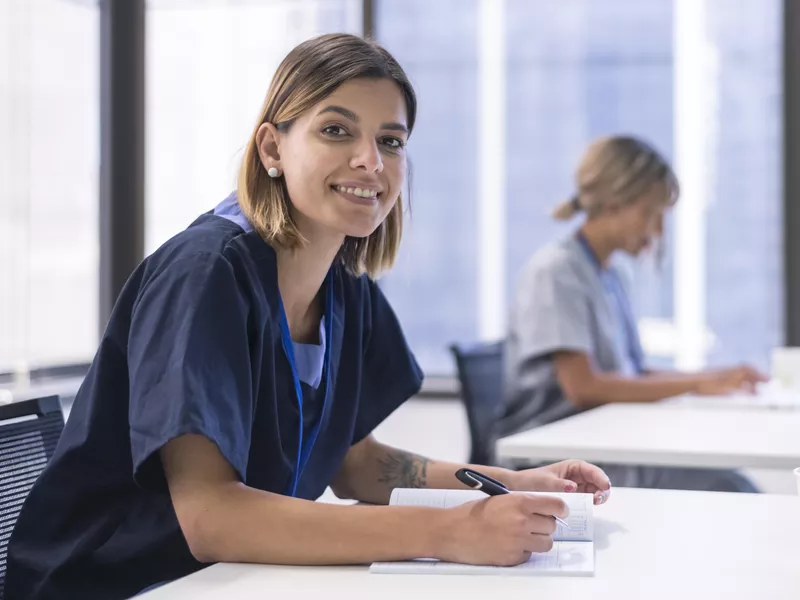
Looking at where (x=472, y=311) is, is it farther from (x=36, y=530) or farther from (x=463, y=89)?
(x=36, y=530)

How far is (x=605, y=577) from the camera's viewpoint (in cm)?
96

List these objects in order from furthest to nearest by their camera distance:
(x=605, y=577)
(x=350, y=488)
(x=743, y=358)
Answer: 1. (x=743, y=358)
2. (x=350, y=488)
3. (x=605, y=577)

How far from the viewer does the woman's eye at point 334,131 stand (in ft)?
4.29

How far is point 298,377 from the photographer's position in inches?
51.9

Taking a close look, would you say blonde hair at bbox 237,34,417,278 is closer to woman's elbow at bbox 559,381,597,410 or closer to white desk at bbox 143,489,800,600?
white desk at bbox 143,489,800,600

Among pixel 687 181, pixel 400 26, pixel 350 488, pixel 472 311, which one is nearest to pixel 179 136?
pixel 400 26

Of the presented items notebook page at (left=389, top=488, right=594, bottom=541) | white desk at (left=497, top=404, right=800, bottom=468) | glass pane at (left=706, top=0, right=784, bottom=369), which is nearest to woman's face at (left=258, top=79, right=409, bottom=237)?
notebook page at (left=389, top=488, right=594, bottom=541)

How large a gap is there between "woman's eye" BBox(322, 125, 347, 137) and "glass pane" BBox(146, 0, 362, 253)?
2.64m

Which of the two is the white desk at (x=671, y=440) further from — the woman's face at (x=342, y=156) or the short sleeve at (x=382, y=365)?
the woman's face at (x=342, y=156)

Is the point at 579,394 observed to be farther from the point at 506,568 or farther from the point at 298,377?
the point at 506,568

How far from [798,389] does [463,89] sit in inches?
66.6

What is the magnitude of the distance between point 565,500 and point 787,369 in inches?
81.4

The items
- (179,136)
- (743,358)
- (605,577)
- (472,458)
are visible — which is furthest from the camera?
(179,136)

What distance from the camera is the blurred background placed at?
363 centimetres
